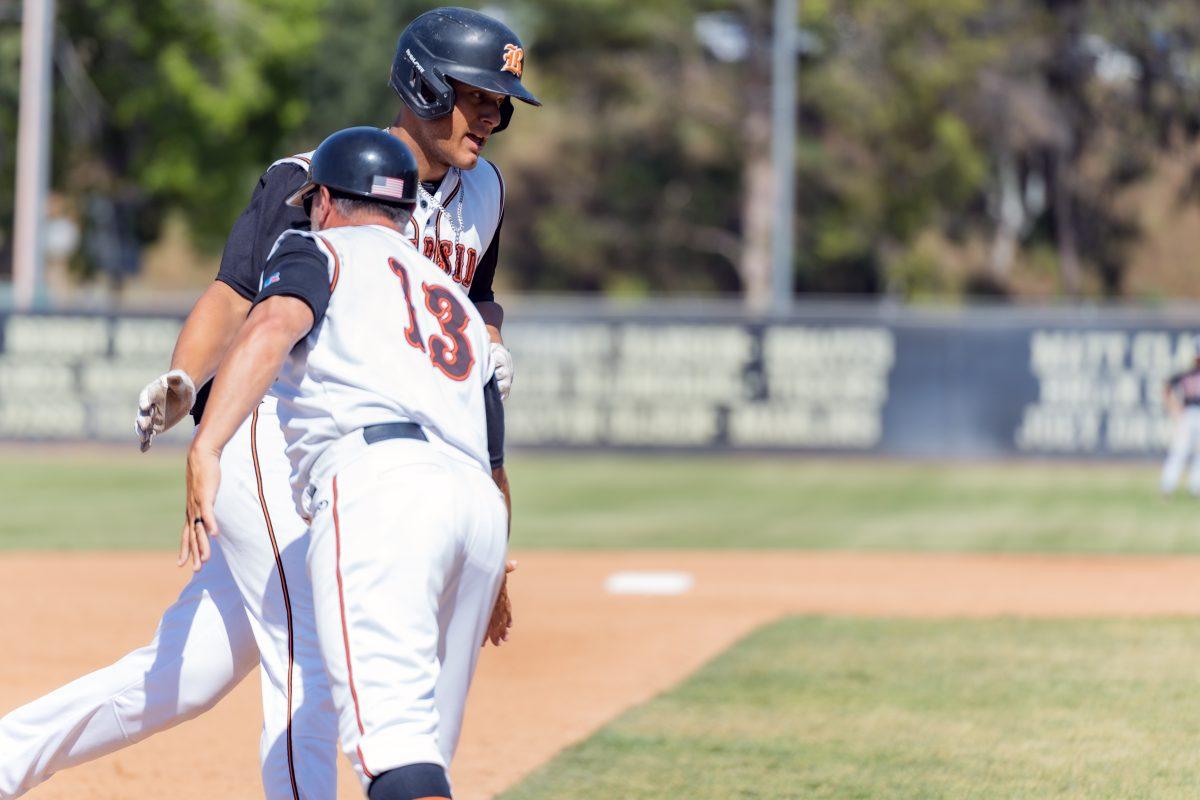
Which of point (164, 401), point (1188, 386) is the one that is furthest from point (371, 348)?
point (1188, 386)

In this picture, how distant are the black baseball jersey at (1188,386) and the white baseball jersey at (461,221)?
14451 mm

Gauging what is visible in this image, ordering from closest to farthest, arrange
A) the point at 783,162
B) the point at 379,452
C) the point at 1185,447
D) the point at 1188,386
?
the point at 379,452, the point at 1185,447, the point at 1188,386, the point at 783,162

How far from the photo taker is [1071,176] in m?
41.6

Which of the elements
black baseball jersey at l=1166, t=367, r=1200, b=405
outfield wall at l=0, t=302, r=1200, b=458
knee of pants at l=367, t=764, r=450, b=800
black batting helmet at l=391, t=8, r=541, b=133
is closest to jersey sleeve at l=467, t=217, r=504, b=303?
black batting helmet at l=391, t=8, r=541, b=133

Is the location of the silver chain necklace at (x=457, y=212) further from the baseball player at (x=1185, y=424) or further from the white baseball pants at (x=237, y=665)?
the baseball player at (x=1185, y=424)

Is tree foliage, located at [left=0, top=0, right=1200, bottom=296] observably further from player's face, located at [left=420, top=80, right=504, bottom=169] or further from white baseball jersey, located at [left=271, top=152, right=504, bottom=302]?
player's face, located at [left=420, top=80, right=504, bottom=169]

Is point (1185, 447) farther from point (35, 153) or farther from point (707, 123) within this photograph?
point (707, 123)

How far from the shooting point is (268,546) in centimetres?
363

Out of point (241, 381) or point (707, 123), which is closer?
point (241, 381)

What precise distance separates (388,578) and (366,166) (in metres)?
0.83

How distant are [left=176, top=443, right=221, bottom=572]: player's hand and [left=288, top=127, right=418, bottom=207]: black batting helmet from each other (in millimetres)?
597

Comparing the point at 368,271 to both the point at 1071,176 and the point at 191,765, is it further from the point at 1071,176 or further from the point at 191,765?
the point at 1071,176

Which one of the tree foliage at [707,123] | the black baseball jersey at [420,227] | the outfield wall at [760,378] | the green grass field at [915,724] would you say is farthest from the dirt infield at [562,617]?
the tree foliage at [707,123]

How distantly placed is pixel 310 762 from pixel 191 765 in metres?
1.83
